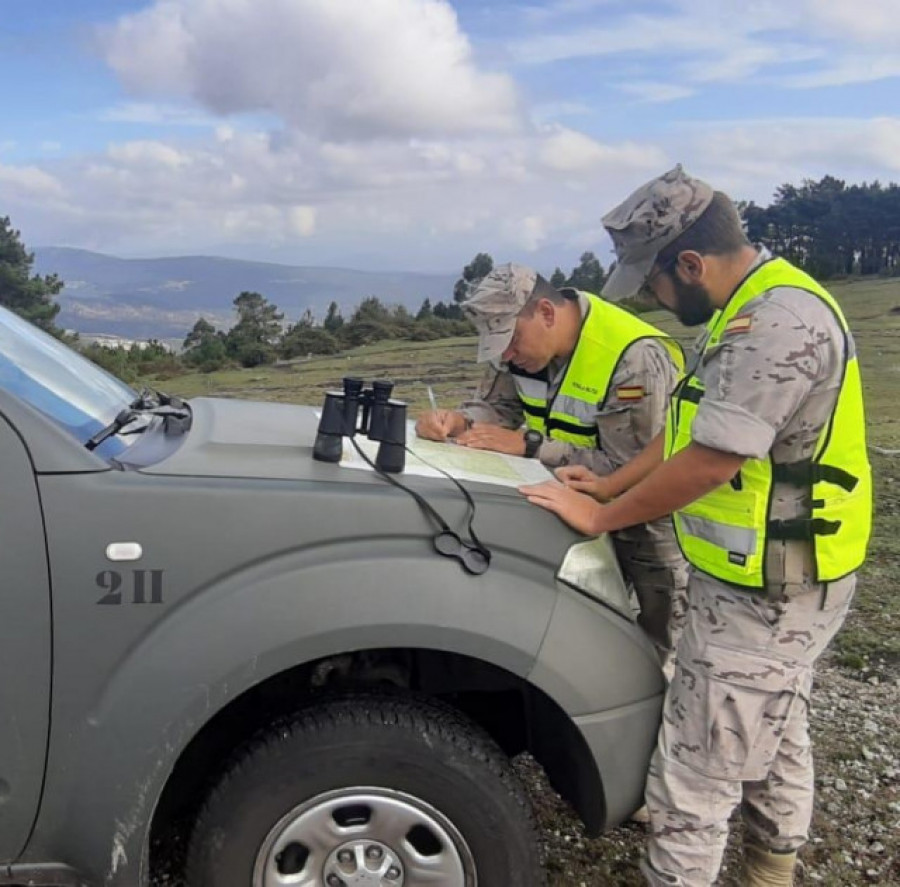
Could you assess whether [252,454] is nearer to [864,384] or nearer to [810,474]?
[810,474]

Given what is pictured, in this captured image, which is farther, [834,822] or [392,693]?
[834,822]

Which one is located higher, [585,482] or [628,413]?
[628,413]

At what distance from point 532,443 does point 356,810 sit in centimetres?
150

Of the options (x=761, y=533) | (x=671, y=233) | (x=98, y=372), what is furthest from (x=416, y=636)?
(x=98, y=372)

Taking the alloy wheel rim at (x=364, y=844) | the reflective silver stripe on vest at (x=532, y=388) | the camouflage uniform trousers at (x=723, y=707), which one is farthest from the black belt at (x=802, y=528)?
the reflective silver stripe on vest at (x=532, y=388)

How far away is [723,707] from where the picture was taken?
99.5 inches

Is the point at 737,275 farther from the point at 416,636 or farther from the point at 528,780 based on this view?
the point at 528,780

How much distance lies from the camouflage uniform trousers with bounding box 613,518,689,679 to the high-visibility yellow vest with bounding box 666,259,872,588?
0.75m

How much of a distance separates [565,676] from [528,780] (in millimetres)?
1405

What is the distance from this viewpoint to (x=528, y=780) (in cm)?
362

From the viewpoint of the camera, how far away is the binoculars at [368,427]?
8.26 feet

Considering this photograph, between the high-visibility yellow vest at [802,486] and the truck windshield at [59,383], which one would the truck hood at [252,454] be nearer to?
the truck windshield at [59,383]

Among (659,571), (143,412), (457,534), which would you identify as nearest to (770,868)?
(659,571)

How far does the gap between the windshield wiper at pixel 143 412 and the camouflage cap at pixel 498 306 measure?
1.00 m
